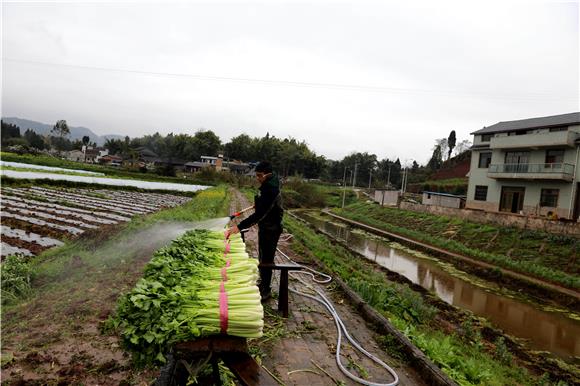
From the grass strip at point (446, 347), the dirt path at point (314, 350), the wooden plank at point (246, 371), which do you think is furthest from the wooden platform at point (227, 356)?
the grass strip at point (446, 347)

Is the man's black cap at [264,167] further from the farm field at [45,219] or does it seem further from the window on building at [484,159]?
the window on building at [484,159]

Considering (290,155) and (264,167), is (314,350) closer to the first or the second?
(264,167)

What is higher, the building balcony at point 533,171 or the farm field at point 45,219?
the building balcony at point 533,171

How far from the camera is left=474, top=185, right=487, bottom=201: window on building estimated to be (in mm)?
34375

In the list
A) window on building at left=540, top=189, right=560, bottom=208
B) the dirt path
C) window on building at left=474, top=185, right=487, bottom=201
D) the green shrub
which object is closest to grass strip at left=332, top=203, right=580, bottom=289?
window on building at left=474, top=185, right=487, bottom=201

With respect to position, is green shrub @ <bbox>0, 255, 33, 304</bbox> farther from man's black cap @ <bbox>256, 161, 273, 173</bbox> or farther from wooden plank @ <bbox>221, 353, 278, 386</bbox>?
Answer: wooden plank @ <bbox>221, 353, 278, 386</bbox>

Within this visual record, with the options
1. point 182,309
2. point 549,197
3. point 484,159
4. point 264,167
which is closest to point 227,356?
point 182,309

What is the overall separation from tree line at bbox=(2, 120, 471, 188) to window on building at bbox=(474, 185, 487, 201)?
37.6m

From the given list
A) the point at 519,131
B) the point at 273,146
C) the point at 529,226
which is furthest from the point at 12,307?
the point at 273,146

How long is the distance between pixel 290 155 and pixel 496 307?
68479 millimetres

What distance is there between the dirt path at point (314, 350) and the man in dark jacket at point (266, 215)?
835 mm

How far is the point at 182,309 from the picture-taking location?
9.72 ft

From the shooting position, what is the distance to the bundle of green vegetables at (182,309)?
2.79 meters

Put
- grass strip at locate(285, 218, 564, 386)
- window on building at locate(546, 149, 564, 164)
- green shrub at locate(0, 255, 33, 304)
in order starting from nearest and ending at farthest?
grass strip at locate(285, 218, 564, 386) → green shrub at locate(0, 255, 33, 304) → window on building at locate(546, 149, 564, 164)
